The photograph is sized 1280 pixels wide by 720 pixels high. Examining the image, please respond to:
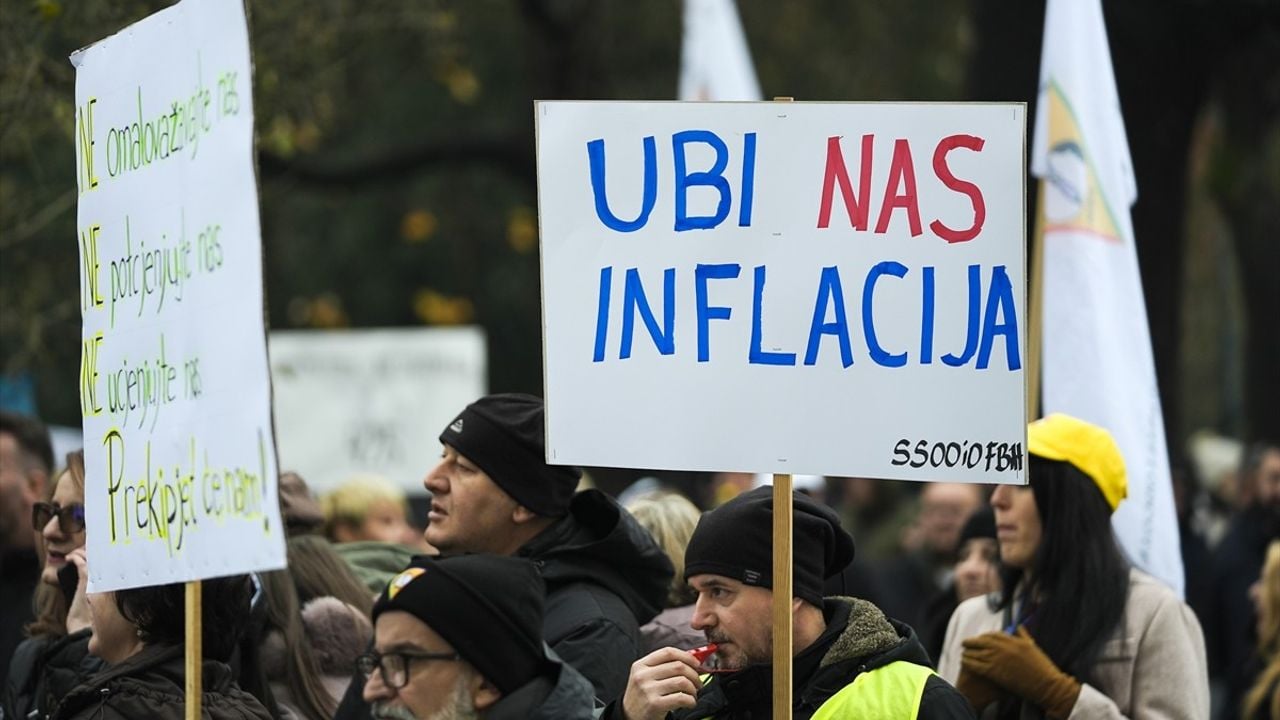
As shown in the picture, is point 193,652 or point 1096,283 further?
point 1096,283

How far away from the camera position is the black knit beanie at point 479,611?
3.62 metres

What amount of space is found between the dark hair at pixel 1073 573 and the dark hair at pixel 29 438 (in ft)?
10.7

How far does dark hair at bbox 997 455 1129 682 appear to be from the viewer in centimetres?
485

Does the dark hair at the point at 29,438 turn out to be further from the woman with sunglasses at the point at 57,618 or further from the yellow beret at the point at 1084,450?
the yellow beret at the point at 1084,450

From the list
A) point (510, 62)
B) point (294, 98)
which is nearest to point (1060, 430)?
point (294, 98)

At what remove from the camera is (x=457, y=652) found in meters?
3.62

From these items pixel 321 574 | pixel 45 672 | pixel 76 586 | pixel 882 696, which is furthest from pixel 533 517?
pixel 882 696

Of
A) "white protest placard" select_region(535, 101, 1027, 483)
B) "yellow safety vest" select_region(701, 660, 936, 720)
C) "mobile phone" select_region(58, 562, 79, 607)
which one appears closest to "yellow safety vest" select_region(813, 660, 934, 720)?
"yellow safety vest" select_region(701, 660, 936, 720)

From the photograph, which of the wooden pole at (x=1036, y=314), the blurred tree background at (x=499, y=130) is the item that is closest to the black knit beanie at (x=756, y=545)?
the wooden pole at (x=1036, y=314)

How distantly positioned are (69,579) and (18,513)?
1.69 m

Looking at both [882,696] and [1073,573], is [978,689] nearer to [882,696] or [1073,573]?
[1073,573]

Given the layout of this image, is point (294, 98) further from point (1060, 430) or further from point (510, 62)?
point (510, 62)

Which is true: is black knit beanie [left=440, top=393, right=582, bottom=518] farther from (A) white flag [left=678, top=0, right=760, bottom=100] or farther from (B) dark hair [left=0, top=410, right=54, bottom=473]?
(A) white flag [left=678, top=0, right=760, bottom=100]

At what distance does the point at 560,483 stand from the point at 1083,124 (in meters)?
2.59
